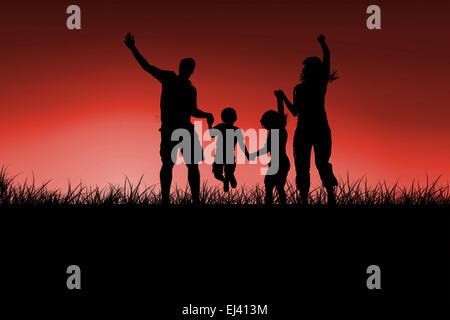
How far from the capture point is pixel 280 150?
8.68 metres

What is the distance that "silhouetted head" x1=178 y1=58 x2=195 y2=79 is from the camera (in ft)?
26.5

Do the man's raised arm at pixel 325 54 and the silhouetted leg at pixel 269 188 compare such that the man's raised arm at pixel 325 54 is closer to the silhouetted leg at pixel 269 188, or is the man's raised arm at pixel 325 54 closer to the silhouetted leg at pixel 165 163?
the silhouetted leg at pixel 269 188

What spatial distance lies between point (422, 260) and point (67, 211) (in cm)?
434

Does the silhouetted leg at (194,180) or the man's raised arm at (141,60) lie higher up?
the man's raised arm at (141,60)

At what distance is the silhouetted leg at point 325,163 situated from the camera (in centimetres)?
829

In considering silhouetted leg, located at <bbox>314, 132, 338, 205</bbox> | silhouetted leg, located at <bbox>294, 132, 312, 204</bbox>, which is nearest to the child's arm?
silhouetted leg, located at <bbox>294, 132, 312, 204</bbox>

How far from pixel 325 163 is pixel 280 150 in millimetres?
722

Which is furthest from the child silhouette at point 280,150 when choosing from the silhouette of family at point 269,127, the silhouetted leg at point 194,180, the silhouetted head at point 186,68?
the silhouetted head at point 186,68

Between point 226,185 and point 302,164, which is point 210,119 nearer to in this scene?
point 226,185

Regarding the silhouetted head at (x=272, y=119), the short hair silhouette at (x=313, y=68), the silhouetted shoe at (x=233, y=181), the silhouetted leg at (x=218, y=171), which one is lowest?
the silhouetted shoe at (x=233, y=181)

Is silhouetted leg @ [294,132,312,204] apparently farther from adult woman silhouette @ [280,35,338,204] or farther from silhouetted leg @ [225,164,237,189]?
silhouetted leg @ [225,164,237,189]

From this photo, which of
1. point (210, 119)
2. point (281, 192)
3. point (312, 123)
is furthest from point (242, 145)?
point (312, 123)
